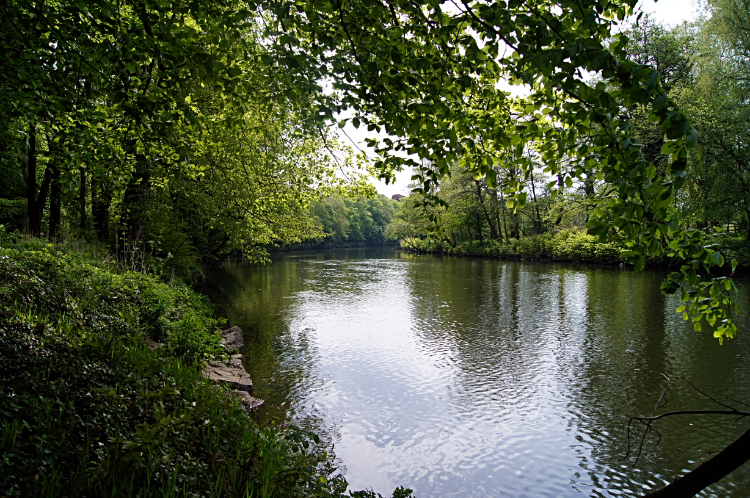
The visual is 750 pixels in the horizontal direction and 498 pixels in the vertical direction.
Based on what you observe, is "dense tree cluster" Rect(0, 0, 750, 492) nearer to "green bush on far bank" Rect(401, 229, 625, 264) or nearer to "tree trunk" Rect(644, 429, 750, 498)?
"tree trunk" Rect(644, 429, 750, 498)

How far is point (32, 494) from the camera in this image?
2771mm

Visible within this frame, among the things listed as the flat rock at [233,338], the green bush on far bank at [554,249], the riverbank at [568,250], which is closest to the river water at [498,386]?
the flat rock at [233,338]

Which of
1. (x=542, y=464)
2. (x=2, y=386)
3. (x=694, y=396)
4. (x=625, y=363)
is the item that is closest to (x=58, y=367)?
(x=2, y=386)

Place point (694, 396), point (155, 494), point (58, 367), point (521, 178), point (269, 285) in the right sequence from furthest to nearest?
1. point (269, 285)
2. point (694, 396)
3. point (58, 367)
4. point (521, 178)
5. point (155, 494)

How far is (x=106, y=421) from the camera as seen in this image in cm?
377

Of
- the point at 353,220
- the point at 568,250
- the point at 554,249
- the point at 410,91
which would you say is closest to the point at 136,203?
the point at 410,91

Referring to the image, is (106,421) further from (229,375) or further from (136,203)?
(136,203)

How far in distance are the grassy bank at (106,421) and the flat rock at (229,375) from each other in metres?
1.50

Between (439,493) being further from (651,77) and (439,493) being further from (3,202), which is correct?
(3,202)

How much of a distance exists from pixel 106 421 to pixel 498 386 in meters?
8.25

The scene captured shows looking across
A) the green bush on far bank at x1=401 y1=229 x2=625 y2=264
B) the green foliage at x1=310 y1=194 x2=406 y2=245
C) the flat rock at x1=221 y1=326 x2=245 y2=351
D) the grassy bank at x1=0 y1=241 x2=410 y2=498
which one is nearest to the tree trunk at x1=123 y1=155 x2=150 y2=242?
the flat rock at x1=221 y1=326 x2=245 y2=351

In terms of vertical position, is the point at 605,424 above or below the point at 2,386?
below

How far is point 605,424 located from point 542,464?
6.34 feet

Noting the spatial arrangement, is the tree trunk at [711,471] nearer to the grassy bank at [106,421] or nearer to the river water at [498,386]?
the grassy bank at [106,421]
